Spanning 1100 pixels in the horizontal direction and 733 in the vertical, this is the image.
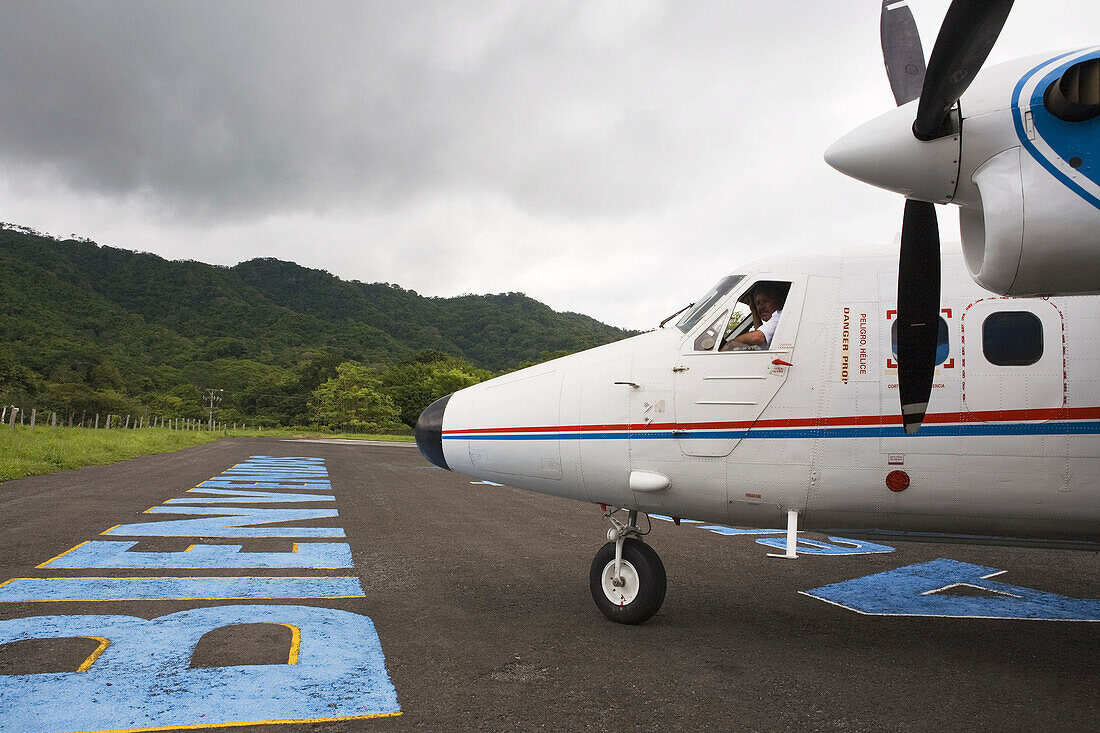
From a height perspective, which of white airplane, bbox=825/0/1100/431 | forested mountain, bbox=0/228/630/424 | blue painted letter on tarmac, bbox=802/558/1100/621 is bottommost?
blue painted letter on tarmac, bbox=802/558/1100/621

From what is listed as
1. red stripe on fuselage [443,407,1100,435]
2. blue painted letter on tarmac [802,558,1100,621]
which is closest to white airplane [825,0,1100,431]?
red stripe on fuselage [443,407,1100,435]

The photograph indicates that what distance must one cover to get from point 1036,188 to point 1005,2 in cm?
103

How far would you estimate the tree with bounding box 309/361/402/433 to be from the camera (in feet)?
304

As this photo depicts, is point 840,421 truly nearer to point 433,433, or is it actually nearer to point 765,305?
point 765,305

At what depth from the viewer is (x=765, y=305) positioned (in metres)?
5.88

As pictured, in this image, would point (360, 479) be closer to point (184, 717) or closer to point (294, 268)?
point (184, 717)

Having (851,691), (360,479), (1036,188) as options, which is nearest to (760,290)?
(1036,188)

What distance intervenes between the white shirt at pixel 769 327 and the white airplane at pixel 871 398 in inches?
0.5

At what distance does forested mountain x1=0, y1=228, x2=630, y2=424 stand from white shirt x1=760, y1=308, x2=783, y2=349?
83.6 m

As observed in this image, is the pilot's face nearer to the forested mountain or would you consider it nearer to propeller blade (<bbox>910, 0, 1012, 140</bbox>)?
propeller blade (<bbox>910, 0, 1012, 140</bbox>)

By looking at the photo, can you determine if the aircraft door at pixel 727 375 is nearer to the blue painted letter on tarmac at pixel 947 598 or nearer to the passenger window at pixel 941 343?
the passenger window at pixel 941 343

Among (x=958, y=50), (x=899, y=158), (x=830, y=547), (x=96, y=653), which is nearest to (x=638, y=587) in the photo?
(x=899, y=158)

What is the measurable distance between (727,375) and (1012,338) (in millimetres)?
2109

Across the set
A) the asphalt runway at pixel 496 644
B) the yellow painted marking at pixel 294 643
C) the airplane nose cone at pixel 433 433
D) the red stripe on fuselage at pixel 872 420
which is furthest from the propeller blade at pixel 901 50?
the yellow painted marking at pixel 294 643
